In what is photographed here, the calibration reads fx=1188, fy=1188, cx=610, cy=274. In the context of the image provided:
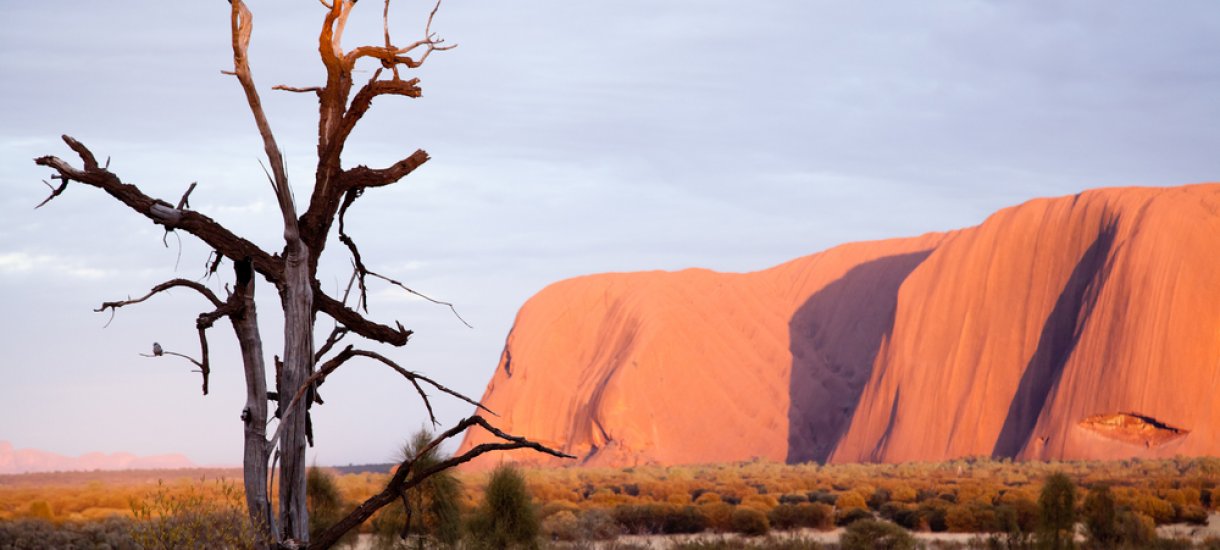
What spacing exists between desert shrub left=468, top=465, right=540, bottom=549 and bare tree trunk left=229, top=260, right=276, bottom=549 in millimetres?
8584

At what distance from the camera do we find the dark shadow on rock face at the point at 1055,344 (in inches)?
2665

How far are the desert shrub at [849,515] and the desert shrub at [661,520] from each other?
376 cm

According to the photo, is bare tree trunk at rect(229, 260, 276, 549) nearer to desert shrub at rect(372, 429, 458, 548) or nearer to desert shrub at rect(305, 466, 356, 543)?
desert shrub at rect(372, 429, 458, 548)

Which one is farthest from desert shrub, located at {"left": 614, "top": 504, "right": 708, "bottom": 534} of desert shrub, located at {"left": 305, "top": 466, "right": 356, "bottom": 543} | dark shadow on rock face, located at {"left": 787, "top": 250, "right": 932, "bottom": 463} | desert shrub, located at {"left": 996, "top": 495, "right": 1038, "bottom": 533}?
dark shadow on rock face, located at {"left": 787, "top": 250, "right": 932, "bottom": 463}

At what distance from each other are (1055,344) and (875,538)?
53356 millimetres

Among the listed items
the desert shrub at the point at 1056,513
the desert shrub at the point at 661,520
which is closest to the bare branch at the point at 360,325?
the desert shrub at the point at 1056,513

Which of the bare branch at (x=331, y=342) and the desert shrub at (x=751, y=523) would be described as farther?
the desert shrub at (x=751, y=523)

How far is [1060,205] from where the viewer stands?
75375mm

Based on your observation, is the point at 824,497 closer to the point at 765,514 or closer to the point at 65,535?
the point at 765,514

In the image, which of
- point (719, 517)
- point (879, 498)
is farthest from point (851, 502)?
point (719, 517)

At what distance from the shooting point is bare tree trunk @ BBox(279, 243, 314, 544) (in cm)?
616

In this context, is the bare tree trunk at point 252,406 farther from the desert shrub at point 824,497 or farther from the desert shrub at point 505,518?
the desert shrub at point 824,497

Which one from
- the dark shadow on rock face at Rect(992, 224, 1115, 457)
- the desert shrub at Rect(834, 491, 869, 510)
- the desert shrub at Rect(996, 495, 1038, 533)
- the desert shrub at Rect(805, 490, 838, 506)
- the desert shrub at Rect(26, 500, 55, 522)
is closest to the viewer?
the desert shrub at Rect(996, 495, 1038, 533)

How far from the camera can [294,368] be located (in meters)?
6.16
